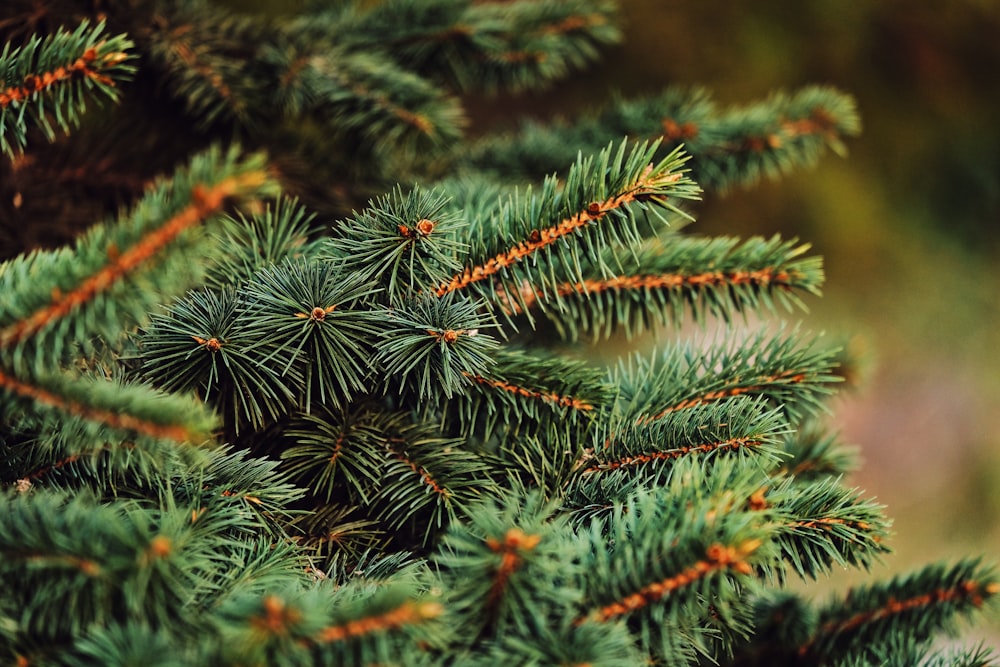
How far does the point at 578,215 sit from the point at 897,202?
3.09 feet

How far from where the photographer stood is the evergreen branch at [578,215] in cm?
41

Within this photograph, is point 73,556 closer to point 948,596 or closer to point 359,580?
point 359,580

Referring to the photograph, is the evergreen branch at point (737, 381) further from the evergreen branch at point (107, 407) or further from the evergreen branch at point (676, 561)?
the evergreen branch at point (107, 407)

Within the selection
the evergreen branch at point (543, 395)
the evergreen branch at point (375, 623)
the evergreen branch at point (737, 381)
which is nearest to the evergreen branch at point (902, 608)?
the evergreen branch at point (737, 381)

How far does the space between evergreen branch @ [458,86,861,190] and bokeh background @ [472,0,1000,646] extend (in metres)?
0.37

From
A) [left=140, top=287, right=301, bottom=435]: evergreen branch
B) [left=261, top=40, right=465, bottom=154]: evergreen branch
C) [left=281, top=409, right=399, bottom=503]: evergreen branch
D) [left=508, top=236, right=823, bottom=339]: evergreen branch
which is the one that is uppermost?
[left=261, top=40, right=465, bottom=154]: evergreen branch

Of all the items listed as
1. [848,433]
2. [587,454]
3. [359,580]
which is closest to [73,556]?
[359,580]

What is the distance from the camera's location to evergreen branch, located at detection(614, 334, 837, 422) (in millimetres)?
475

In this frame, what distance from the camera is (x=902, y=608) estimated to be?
461mm

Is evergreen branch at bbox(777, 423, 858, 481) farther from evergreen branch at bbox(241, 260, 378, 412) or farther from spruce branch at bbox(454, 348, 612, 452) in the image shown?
evergreen branch at bbox(241, 260, 378, 412)

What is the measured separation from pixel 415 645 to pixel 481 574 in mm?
38

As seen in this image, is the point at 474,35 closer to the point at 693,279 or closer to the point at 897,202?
the point at 693,279

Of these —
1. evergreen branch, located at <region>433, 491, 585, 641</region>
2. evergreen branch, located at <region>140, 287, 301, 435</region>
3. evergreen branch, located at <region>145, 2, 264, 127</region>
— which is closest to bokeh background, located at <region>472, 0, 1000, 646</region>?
evergreen branch, located at <region>145, 2, 264, 127</region>

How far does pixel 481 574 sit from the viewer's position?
316 mm
